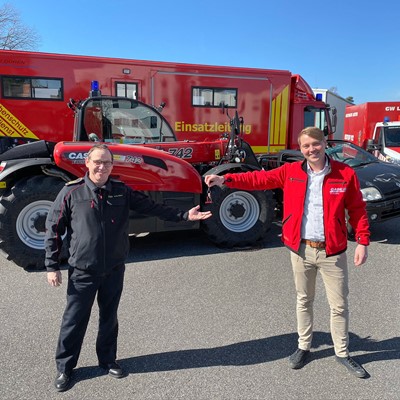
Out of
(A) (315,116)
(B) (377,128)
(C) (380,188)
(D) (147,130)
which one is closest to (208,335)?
(D) (147,130)

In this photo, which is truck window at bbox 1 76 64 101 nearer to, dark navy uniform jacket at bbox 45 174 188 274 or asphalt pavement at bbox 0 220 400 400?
asphalt pavement at bbox 0 220 400 400

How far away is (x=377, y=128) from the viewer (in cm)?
1208

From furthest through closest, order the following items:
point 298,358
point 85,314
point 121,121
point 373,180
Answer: point 373,180, point 121,121, point 298,358, point 85,314

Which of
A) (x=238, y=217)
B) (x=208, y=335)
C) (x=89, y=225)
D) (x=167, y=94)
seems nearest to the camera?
(x=89, y=225)

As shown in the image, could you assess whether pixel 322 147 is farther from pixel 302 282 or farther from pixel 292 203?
pixel 302 282

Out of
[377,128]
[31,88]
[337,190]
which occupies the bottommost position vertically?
[337,190]

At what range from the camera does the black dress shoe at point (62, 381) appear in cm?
256

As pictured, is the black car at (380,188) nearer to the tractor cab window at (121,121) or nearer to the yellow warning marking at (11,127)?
the tractor cab window at (121,121)

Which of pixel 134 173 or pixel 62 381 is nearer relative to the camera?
pixel 62 381

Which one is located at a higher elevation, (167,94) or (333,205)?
(167,94)

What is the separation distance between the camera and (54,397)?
2.49 meters

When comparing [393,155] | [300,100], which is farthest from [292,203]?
[393,155]

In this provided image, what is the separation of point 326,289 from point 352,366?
58 centimetres

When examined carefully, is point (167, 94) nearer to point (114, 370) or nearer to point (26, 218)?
point (26, 218)
